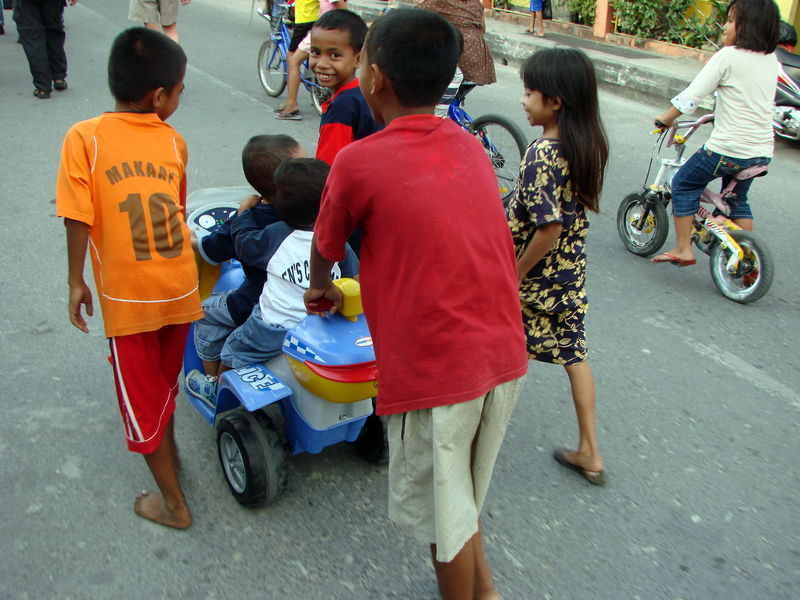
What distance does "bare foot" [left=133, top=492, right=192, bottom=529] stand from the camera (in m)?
2.63

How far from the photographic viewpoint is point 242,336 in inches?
106

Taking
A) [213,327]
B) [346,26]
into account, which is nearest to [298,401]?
[213,327]

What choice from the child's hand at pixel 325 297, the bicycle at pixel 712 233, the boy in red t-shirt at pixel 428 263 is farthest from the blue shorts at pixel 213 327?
the bicycle at pixel 712 233

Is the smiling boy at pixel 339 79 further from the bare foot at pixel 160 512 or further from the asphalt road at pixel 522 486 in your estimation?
the bare foot at pixel 160 512

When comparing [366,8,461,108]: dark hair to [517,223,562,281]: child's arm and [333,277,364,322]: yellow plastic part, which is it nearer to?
[333,277,364,322]: yellow plastic part

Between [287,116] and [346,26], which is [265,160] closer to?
[346,26]

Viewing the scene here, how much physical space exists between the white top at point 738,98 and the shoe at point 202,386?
3030 mm

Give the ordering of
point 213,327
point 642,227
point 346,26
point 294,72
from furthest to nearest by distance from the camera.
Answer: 1. point 294,72
2. point 642,227
3. point 346,26
4. point 213,327

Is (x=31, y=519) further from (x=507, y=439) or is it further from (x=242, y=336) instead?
(x=507, y=439)

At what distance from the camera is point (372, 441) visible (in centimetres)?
295

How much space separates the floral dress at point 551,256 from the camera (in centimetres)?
265

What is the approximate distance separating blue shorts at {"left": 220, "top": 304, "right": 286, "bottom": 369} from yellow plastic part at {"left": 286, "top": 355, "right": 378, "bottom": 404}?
0.13 m

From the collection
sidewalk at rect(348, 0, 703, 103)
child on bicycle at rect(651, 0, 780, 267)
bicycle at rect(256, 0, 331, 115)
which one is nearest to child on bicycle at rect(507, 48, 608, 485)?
child on bicycle at rect(651, 0, 780, 267)

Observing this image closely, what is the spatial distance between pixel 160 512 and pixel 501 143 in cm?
445
